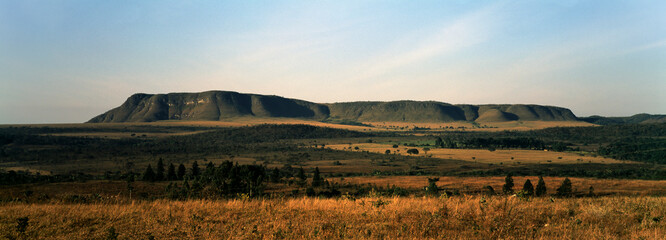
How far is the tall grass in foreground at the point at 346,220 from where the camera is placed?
8.75 m

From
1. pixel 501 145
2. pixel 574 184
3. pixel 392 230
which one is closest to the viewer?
pixel 392 230

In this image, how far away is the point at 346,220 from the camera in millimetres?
10047

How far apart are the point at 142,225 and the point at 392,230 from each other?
22.4 feet

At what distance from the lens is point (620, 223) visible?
9.88 meters

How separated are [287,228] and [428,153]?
464 ft

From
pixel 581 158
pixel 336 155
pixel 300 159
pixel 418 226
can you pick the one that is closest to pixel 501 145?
pixel 581 158

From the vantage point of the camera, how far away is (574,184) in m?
66.0

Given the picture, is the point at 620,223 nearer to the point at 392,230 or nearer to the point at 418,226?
the point at 418,226

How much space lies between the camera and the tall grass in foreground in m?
8.75

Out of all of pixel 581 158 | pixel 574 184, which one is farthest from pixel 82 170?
pixel 581 158

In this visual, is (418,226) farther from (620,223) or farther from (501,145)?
(501,145)

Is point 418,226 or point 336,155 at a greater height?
point 418,226

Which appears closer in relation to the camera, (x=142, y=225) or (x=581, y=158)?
(x=142, y=225)

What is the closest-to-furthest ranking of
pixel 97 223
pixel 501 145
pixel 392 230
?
pixel 392 230 → pixel 97 223 → pixel 501 145
